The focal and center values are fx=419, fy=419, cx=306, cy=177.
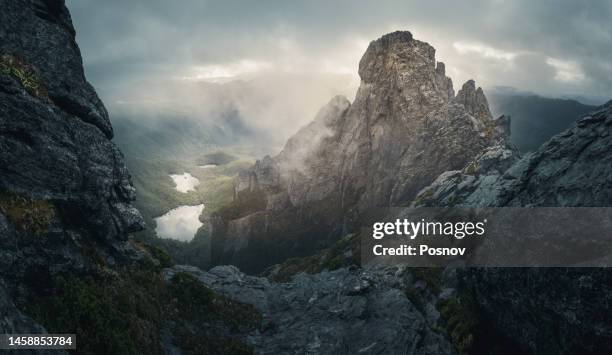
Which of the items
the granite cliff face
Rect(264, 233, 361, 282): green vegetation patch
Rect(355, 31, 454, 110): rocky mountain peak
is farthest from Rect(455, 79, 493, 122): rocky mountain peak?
Rect(264, 233, 361, 282): green vegetation patch

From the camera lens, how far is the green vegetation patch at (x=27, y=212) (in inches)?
693

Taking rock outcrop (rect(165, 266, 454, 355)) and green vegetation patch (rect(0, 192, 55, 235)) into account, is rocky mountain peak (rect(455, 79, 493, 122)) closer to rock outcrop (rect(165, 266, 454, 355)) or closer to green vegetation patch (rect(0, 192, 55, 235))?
rock outcrop (rect(165, 266, 454, 355))

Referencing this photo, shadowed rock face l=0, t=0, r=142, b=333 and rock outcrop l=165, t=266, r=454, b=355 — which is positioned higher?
shadowed rock face l=0, t=0, r=142, b=333

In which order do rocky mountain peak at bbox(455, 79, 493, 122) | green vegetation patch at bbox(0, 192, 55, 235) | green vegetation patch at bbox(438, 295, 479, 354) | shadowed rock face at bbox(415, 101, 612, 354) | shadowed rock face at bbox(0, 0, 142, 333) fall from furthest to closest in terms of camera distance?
rocky mountain peak at bbox(455, 79, 493, 122), green vegetation patch at bbox(438, 295, 479, 354), shadowed rock face at bbox(0, 0, 142, 333), green vegetation patch at bbox(0, 192, 55, 235), shadowed rock face at bbox(415, 101, 612, 354)

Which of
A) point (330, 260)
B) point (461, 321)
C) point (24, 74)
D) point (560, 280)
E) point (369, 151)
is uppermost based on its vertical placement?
point (369, 151)

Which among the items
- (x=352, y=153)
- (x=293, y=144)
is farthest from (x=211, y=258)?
(x=352, y=153)

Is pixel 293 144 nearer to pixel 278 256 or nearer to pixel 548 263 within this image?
pixel 278 256

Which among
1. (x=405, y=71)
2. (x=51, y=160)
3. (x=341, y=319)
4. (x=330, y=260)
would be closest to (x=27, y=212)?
(x=51, y=160)

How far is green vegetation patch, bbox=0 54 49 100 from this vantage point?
2083 centimetres

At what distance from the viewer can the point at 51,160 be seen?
20.9 metres

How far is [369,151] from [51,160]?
Answer: 12871 cm

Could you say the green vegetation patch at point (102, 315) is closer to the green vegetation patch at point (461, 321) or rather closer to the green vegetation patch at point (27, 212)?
the green vegetation patch at point (27, 212)

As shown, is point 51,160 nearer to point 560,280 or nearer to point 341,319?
point 341,319

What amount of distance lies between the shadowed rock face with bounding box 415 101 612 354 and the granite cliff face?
8341cm
